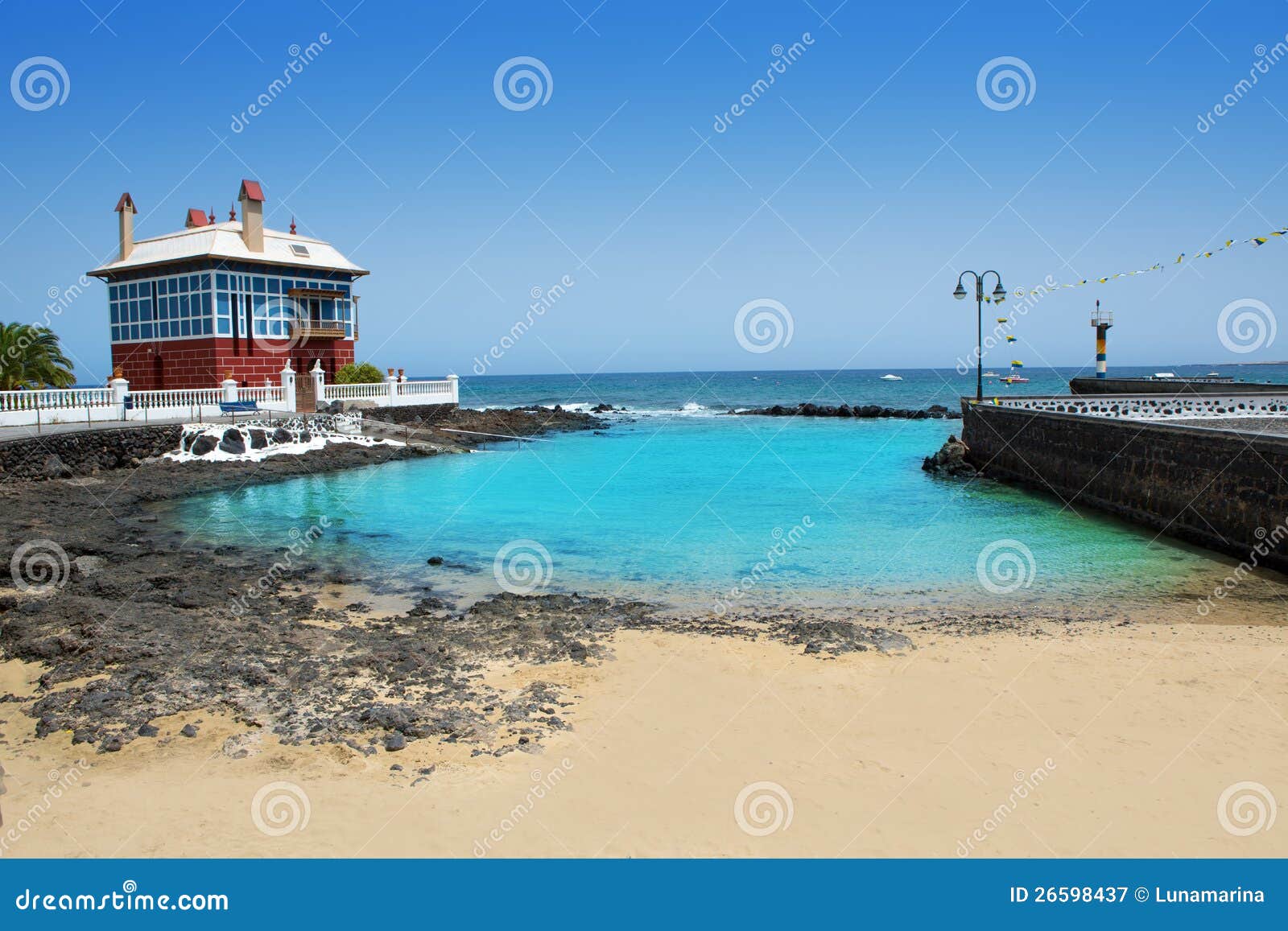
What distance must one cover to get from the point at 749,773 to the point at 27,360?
3135cm

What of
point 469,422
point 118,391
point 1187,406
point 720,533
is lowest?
point 720,533

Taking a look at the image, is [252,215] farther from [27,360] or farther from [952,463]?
[952,463]

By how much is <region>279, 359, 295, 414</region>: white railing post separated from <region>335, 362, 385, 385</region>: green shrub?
4357 mm

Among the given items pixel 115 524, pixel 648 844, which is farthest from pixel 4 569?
pixel 648 844

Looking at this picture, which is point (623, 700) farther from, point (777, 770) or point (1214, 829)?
point (1214, 829)

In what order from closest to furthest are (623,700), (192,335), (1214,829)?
(1214,829) < (623,700) < (192,335)

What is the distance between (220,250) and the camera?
35344mm

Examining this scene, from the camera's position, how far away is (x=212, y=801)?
580 cm

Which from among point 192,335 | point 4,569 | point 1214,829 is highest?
point 192,335

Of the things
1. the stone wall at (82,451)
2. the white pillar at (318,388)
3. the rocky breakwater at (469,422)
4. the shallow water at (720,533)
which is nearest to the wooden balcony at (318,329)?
the white pillar at (318,388)

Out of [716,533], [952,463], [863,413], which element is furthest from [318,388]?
[863,413]

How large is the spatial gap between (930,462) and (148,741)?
2788 centimetres

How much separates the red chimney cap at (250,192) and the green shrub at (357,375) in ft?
26.5

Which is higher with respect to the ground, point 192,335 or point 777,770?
point 192,335
